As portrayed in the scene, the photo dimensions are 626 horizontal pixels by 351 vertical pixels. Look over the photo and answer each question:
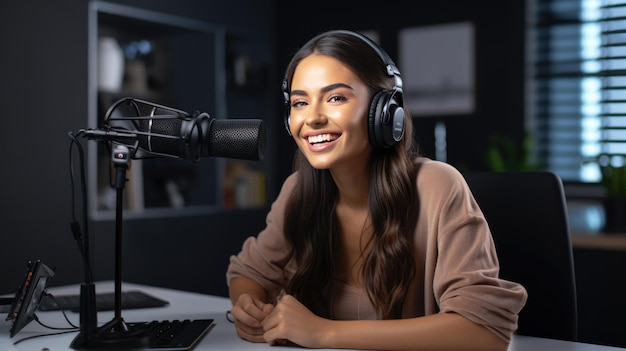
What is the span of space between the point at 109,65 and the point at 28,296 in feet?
7.88

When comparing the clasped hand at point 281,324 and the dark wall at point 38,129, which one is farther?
the dark wall at point 38,129

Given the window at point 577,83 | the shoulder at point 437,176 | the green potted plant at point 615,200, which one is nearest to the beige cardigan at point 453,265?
the shoulder at point 437,176

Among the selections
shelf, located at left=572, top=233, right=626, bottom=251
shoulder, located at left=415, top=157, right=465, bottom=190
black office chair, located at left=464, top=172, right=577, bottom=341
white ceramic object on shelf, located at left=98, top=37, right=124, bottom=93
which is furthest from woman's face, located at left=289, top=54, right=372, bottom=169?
white ceramic object on shelf, located at left=98, top=37, right=124, bottom=93

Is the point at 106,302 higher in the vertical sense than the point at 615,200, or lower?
lower

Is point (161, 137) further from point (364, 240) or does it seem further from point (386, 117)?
point (364, 240)

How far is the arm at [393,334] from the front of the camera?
1.25 m

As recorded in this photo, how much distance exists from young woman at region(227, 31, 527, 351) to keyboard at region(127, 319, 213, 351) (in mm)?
81

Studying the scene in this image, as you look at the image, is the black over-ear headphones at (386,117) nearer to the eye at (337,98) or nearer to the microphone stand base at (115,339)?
the eye at (337,98)

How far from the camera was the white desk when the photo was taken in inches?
51.7

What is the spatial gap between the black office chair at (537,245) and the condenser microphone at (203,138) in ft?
2.03

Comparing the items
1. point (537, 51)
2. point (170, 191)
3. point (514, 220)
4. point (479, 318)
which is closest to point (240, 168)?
point (170, 191)

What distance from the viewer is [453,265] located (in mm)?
1329

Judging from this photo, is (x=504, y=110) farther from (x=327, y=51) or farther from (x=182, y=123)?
(x=182, y=123)

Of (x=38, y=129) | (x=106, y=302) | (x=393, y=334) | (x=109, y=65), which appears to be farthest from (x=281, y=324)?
Result: (x=109, y=65)
